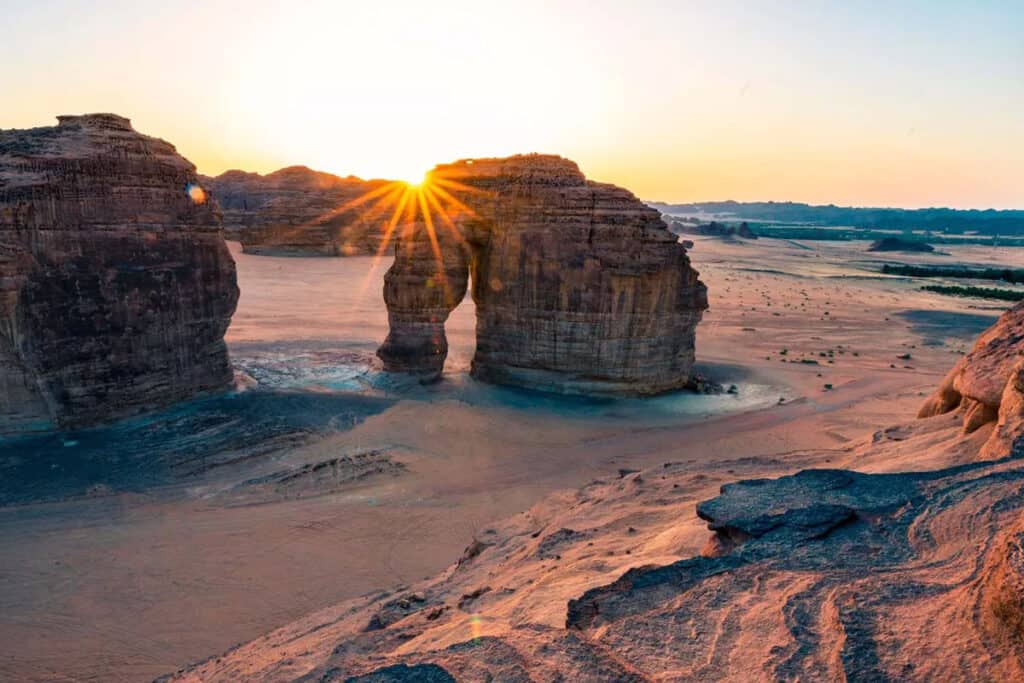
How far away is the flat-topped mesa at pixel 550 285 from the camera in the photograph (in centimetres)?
1703

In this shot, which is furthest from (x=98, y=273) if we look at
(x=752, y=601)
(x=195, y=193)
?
(x=752, y=601)

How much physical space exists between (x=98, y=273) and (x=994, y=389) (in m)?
16.2

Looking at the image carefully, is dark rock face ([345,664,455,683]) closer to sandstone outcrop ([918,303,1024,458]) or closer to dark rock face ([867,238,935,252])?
sandstone outcrop ([918,303,1024,458])

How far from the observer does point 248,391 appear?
16531mm

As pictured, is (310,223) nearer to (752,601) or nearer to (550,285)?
(550,285)

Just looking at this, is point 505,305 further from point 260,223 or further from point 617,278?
point 260,223

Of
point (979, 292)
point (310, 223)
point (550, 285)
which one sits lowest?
point (979, 292)

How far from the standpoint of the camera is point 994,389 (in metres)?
7.16

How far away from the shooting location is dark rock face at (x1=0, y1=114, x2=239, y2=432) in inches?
488

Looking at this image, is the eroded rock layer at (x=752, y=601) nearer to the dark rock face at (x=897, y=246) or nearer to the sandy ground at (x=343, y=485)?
the sandy ground at (x=343, y=485)

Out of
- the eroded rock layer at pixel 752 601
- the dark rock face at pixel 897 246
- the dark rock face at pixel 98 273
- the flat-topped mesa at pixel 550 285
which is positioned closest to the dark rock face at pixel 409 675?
the eroded rock layer at pixel 752 601

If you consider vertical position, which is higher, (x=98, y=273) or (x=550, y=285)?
(x=98, y=273)

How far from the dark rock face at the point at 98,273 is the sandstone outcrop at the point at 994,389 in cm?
1585

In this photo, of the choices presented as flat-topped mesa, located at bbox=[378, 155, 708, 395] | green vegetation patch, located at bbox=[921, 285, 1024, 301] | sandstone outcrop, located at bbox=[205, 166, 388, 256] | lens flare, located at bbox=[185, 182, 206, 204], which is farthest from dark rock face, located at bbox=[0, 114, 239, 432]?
green vegetation patch, located at bbox=[921, 285, 1024, 301]
